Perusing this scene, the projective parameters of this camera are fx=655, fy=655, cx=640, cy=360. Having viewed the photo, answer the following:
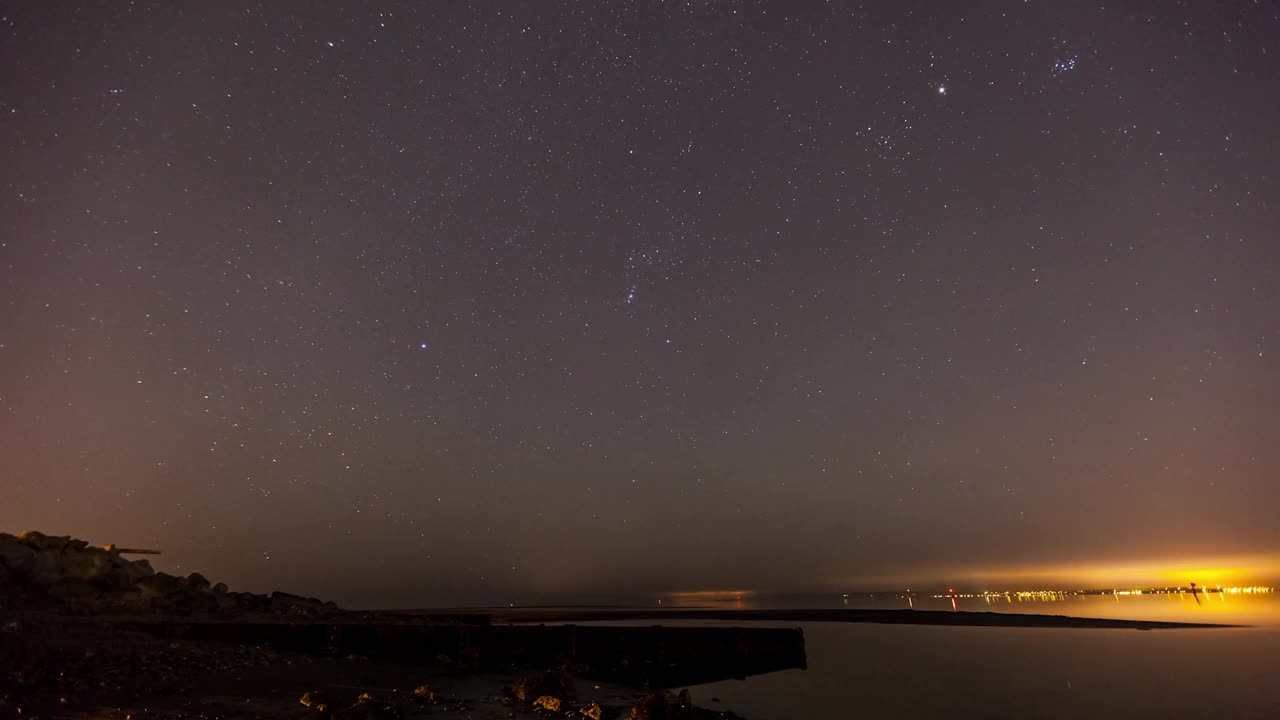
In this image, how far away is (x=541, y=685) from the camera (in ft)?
54.1

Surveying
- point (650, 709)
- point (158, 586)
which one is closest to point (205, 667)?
point (650, 709)

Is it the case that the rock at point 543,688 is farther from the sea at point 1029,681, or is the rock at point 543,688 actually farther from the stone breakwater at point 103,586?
the stone breakwater at point 103,586

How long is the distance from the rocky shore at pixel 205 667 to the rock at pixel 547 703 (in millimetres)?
33

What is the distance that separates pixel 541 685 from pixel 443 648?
10126 mm

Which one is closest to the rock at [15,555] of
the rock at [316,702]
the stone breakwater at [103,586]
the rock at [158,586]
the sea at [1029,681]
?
the stone breakwater at [103,586]

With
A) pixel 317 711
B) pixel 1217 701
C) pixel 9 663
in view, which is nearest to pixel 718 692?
pixel 317 711

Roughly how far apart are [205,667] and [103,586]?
1748 centimetres

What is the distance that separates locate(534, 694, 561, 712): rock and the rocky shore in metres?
0.03

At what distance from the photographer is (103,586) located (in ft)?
94.2

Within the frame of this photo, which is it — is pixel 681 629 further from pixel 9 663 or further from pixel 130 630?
pixel 9 663

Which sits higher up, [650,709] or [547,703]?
[650,709]

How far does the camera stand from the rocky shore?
12.5 m

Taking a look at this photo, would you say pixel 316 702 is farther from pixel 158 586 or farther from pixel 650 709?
pixel 158 586

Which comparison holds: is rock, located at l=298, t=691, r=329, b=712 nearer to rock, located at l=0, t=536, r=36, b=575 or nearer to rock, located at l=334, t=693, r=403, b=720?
rock, located at l=334, t=693, r=403, b=720
